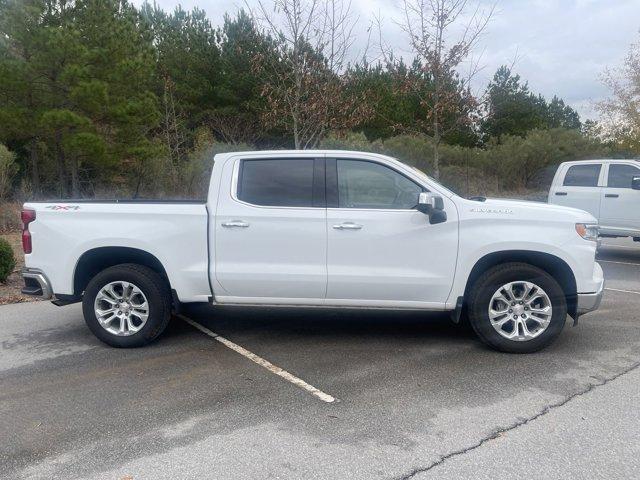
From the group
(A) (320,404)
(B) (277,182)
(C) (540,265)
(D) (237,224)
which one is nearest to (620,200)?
(C) (540,265)

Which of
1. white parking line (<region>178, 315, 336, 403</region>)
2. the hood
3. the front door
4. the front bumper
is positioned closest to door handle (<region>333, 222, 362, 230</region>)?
the front door

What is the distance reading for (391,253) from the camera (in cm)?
524

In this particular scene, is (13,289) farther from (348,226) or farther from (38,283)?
(348,226)

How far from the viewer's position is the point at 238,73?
28203mm

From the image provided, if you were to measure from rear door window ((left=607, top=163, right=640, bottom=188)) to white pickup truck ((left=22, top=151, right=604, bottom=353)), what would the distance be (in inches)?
254

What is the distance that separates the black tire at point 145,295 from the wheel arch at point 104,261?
0.23ft

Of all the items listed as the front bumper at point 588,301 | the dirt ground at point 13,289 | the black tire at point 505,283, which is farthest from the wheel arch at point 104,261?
the front bumper at point 588,301

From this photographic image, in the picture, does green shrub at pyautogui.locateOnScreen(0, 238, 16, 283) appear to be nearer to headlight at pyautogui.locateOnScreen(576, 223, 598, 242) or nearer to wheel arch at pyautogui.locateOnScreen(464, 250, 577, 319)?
wheel arch at pyautogui.locateOnScreen(464, 250, 577, 319)

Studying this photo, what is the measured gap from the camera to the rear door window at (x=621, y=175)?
10797 millimetres

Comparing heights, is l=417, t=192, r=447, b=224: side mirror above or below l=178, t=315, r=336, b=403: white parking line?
above

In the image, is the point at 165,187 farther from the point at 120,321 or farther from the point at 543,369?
the point at 543,369

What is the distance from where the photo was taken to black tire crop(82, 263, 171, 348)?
5477mm

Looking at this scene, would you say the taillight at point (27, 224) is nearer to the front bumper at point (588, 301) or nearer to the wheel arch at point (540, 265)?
the wheel arch at point (540, 265)

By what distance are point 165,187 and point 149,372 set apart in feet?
53.0
